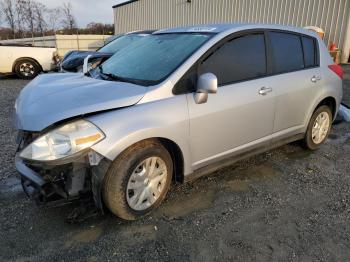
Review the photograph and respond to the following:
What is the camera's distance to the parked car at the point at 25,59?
37.6 ft

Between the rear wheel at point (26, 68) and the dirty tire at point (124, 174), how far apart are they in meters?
10.4

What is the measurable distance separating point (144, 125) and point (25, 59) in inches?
411

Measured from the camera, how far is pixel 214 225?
2.99 meters

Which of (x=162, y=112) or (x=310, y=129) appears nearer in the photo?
(x=162, y=112)

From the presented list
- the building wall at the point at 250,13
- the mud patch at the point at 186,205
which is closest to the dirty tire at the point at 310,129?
the mud patch at the point at 186,205

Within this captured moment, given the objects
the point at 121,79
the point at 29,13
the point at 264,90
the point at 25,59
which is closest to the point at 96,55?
the point at 121,79

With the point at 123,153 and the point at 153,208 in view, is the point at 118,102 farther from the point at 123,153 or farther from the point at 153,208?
the point at 153,208

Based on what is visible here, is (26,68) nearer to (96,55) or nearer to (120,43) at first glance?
(120,43)

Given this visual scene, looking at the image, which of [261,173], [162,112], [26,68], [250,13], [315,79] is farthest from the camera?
[250,13]

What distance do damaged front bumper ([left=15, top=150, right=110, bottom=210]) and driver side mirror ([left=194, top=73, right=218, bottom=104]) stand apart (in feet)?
3.35

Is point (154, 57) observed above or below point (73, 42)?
above

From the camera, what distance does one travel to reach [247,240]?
278cm

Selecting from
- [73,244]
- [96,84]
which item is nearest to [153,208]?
[73,244]

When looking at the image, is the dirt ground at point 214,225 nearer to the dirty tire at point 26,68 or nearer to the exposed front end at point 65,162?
the exposed front end at point 65,162
